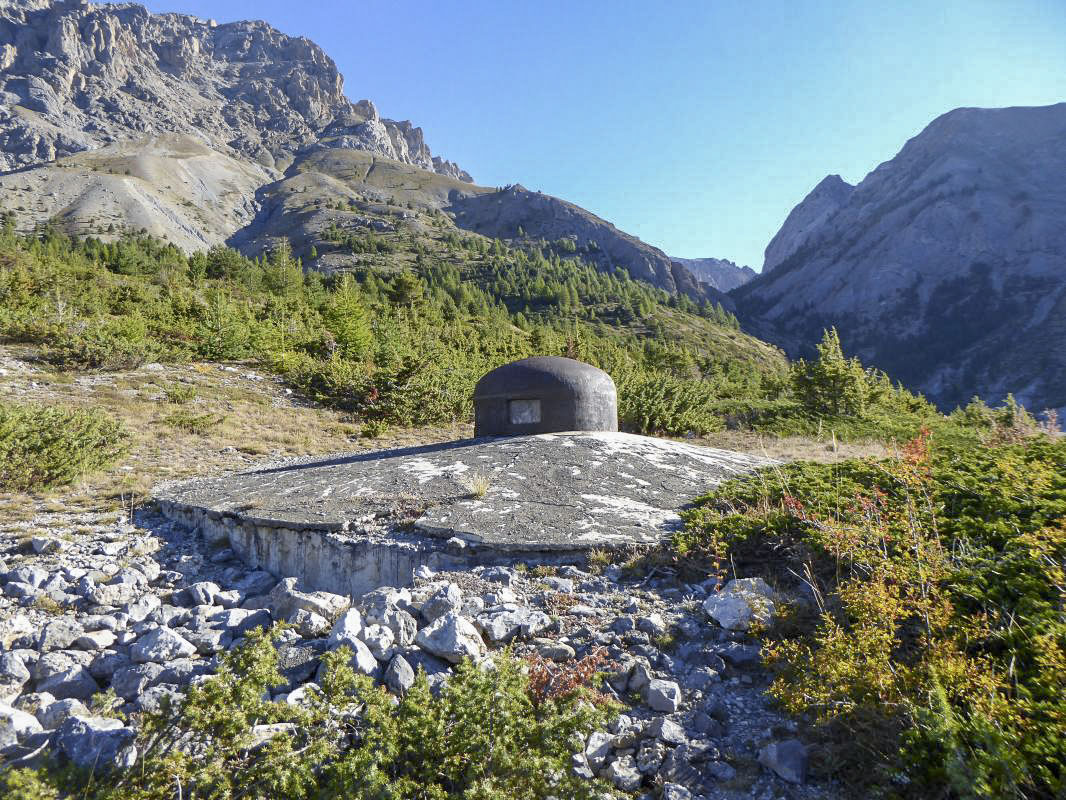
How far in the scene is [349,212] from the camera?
121 m

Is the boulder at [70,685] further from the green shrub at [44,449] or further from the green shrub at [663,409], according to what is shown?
the green shrub at [663,409]

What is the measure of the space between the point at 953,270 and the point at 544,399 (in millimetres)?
126817

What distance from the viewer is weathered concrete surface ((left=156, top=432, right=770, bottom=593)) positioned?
5738mm

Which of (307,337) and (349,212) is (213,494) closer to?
(307,337)

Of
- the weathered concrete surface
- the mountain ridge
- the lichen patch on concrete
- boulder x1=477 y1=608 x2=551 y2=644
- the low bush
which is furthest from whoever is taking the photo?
the mountain ridge

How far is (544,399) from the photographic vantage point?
10938 millimetres

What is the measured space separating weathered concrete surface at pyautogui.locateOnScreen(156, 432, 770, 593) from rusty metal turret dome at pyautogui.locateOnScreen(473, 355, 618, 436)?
0.90m

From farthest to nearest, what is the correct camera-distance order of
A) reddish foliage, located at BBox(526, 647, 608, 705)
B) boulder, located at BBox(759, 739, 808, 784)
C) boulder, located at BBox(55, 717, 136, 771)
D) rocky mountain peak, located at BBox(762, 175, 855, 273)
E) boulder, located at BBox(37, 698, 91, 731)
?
rocky mountain peak, located at BBox(762, 175, 855, 273) → reddish foliage, located at BBox(526, 647, 608, 705) → boulder, located at BBox(37, 698, 91, 731) → boulder, located at BBox(759, 739, 808, 784) → boulder, located at BBox(55, 717, 136, 771)

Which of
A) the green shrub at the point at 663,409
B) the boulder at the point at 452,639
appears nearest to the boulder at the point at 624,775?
the boulder at the point at 452,639

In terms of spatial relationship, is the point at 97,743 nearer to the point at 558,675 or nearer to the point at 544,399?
the point at 558,675

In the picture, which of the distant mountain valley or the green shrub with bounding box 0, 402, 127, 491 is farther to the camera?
the distant mountain valley

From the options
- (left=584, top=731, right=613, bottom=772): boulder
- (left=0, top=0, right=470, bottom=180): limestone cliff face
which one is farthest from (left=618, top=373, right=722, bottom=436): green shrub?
(left=0, top=0, right=470, bottom=180): limestone cliff face

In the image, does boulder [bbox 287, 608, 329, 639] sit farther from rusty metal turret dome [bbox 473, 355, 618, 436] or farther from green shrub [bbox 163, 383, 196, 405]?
green shrub [bbox 163, 383, 196, 405]

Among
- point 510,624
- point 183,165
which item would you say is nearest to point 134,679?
point 510,624
